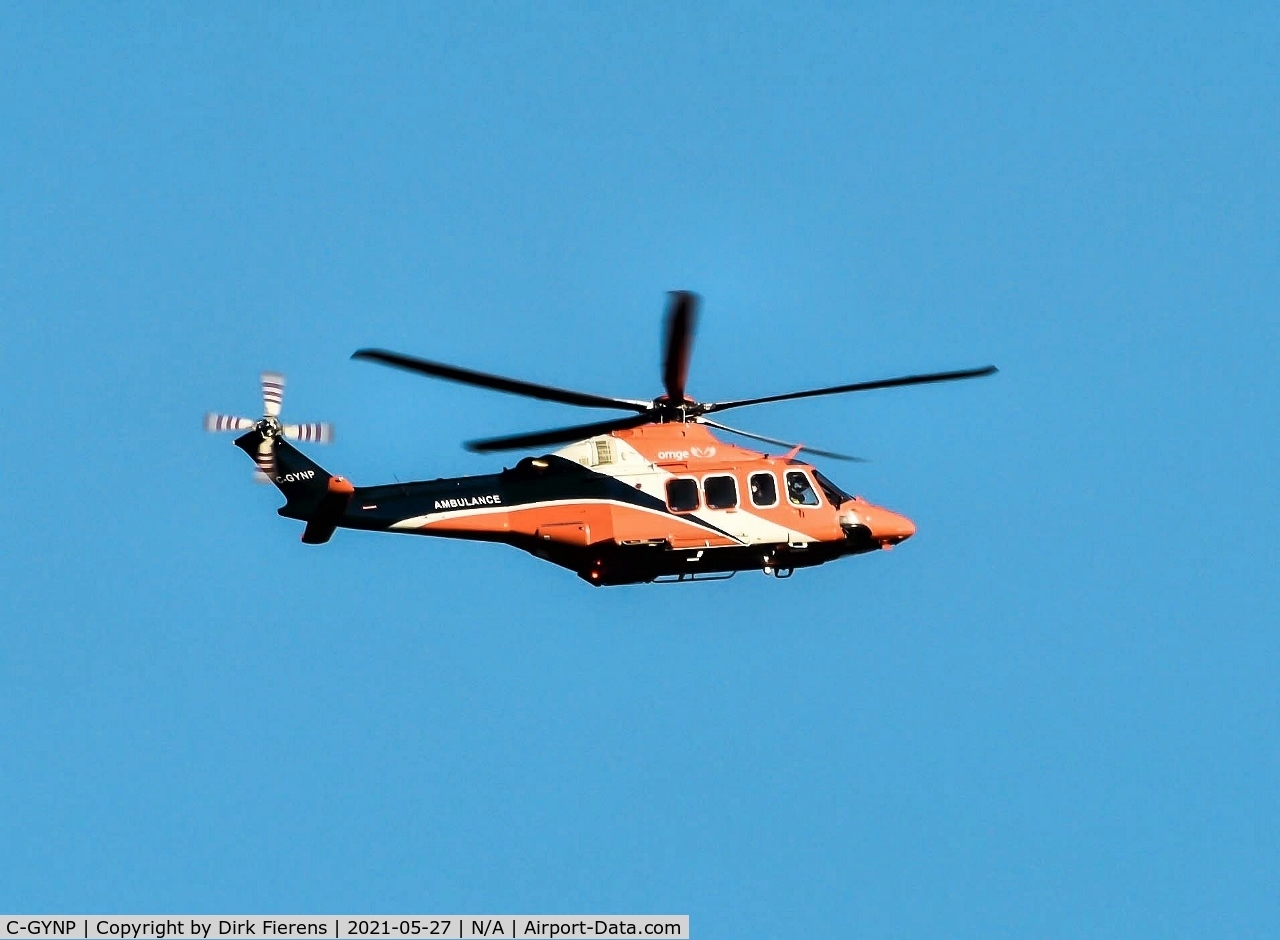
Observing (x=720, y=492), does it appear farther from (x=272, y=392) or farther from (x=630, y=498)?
(x=272, y=392)

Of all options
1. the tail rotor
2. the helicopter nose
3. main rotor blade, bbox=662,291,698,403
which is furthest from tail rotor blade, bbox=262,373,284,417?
the helicopter nose

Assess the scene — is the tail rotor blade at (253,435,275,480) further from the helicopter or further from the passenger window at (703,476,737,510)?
the passenger window at (703,476,737,510)

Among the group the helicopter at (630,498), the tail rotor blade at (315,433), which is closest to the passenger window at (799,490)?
the helicopter at (630,498)

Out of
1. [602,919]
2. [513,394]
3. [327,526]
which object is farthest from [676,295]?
[602,919]

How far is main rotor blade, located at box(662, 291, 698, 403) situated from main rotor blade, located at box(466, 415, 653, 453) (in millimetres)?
974

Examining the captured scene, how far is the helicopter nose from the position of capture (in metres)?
27.8

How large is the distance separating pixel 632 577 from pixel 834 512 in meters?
3.66

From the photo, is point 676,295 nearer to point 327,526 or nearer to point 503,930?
point 327,526

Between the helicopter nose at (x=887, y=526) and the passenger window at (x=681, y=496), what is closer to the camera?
the passenger window at (x=681, y=496)

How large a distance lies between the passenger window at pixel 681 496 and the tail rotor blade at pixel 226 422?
22.2ft

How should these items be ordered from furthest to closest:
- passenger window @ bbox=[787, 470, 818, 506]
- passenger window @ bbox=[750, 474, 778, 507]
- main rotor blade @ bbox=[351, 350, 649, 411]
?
1. passenger window @ bbox=[787, 470, 818, 506]
2. passenger window @ bbox=[750, 474, 778, 507]
3. main rotor blade @ bbox=[351, 350, 649, 411]

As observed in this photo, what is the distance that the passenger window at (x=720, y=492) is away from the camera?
27.0m

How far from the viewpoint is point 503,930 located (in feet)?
84.9

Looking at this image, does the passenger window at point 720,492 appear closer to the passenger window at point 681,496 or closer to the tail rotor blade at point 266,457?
the passenger window at point 681,496
